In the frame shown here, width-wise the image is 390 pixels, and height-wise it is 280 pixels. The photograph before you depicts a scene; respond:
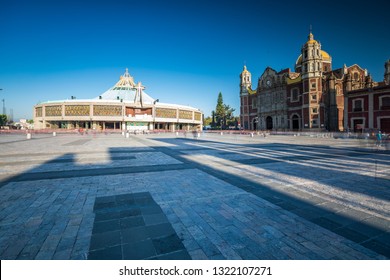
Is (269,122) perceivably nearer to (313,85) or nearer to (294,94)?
(294,94)

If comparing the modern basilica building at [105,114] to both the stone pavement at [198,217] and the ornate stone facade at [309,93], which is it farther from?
the stone pavement at [198,217]

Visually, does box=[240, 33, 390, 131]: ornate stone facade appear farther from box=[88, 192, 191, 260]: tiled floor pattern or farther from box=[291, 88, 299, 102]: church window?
box=[88, 192, 191, 260]: tiled floor pattern

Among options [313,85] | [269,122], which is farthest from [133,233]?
[269,122]

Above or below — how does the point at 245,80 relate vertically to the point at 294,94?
above

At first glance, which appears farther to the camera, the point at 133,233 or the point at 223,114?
the point at 223,114

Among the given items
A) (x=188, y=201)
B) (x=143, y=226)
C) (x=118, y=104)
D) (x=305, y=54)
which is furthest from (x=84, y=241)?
(x=118, y=104)

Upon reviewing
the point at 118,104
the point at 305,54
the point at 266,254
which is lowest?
the point at 266,254

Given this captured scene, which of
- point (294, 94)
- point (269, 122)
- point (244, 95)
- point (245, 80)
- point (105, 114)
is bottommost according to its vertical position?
point (269, 122)

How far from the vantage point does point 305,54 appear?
4719 centimetres

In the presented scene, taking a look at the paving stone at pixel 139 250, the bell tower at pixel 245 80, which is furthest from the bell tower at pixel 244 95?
the paving stone at pixel 139 250

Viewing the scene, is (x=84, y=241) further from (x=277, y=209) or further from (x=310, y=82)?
(x=310, y=82)

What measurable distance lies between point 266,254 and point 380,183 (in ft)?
19.7

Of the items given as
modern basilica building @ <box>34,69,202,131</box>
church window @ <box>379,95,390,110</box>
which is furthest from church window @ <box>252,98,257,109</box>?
church window @ <box>379,95,390,110</box>

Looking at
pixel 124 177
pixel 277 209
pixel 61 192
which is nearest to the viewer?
pixel 277 209
